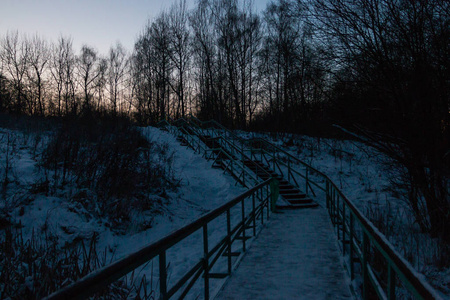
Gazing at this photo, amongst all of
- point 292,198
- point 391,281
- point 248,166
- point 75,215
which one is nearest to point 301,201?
point 292,198

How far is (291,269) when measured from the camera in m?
4.30

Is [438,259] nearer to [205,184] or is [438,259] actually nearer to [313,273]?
[313,273]

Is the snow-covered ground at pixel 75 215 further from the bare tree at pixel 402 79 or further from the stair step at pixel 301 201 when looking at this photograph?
the bare tree at pixel 402 79

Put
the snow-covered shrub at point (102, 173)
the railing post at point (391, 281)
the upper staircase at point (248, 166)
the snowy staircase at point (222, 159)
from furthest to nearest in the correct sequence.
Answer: the snowy staircase at point (222, 159) → the upper staircase at point (248, 166) → the snow-covered shrub at point (102, 173) → the railing post at point (391, 281)

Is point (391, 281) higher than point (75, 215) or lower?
higher

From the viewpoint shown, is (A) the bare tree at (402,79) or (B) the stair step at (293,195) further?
(B) the stair step at (293,195)

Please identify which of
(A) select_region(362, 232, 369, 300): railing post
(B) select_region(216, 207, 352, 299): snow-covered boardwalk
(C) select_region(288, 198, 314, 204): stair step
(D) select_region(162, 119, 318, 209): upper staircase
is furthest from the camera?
(D) select_region(162, 119, 318, 209): upper staircase

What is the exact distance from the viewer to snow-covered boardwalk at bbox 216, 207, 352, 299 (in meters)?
3.50

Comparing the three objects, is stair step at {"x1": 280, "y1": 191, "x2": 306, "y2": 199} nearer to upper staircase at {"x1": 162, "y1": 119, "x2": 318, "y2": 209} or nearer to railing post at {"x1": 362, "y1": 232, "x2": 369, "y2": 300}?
upper staircase at {"x1": 162, "y1": 119, "x2": 318, "y2": 209}

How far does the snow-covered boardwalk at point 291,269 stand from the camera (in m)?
3.50

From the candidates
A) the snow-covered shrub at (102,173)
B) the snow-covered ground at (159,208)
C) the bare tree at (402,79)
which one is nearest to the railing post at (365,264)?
the snow-covered ground at (159,208)

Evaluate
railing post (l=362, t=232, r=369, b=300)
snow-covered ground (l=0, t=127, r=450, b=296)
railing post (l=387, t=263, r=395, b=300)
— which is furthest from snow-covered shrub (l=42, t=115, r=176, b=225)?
railing post (l=387, t=263, r=395, b=300)

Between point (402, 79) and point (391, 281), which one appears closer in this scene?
point (391, 281)

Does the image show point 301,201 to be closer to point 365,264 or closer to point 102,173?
point 102,173
